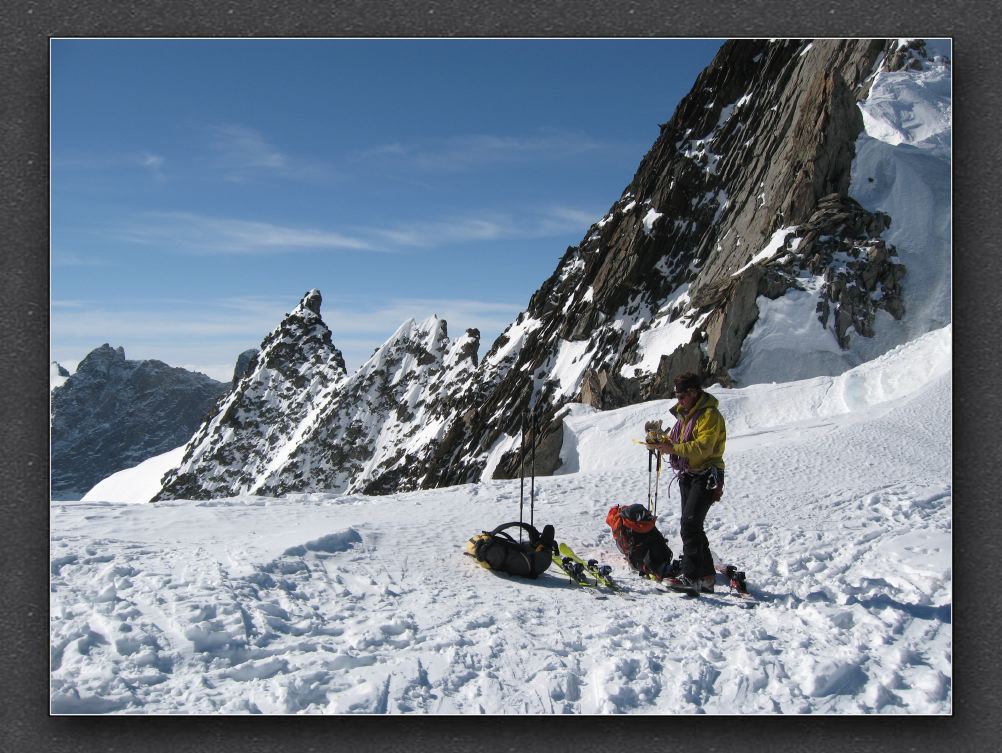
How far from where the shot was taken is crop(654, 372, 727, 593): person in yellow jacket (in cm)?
532

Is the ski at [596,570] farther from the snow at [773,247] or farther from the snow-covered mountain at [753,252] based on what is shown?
the snow at [773,247]

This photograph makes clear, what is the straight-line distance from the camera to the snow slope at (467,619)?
4.32 m

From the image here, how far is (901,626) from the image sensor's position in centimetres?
496

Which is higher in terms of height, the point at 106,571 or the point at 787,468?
the point at 787,468

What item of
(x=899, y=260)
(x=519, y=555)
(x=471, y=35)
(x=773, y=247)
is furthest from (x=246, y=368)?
(x=519, y=555)

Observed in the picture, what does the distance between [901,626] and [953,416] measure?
1777mm

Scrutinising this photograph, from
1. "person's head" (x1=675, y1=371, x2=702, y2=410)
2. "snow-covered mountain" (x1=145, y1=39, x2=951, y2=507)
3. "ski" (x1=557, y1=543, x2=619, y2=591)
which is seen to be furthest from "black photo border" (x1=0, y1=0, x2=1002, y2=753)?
"ski" (x1=557, y1=543, x2=619, y2=591)

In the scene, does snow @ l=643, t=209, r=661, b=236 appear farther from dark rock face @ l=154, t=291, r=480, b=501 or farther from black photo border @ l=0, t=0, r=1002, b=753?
dark rock face @ l=154, t=291, r=480, b=501

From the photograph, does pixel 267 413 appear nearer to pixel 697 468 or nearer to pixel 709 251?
pixel 709 251

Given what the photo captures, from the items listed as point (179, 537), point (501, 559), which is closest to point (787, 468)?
point (501, 559)

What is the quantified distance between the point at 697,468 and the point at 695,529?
457 millimetres

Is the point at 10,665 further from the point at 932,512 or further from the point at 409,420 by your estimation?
the point at 409,420

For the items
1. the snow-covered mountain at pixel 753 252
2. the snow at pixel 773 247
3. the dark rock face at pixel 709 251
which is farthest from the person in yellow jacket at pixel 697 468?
the snow at pixel 773 247

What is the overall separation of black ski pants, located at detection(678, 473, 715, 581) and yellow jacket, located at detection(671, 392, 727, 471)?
0.13m
